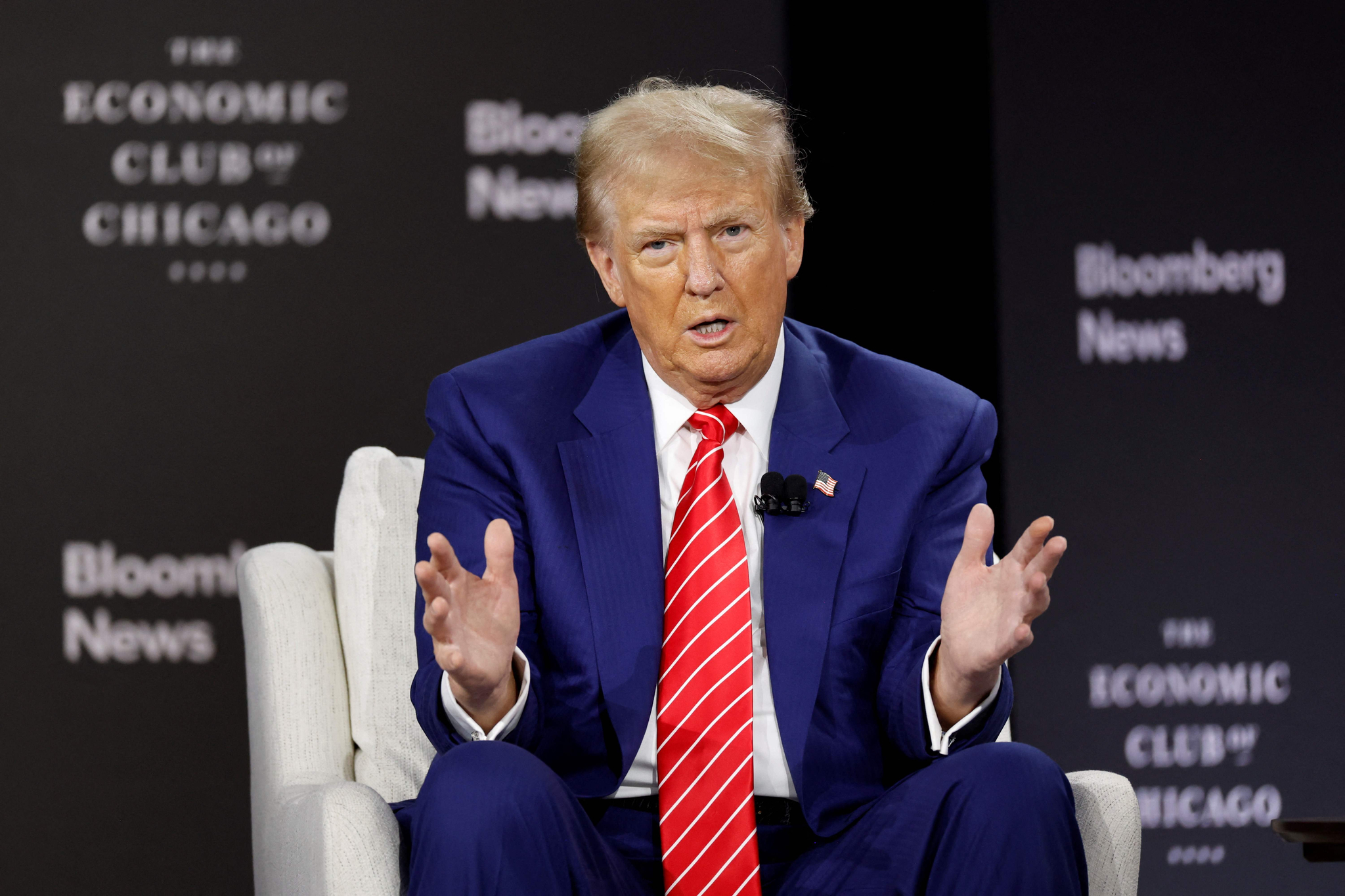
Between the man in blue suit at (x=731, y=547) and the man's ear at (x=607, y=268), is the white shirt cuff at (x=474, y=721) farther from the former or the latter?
the man's ear at (x=607, y=268)

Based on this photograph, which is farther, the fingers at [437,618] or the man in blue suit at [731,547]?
the man in blue suit at [731,547]

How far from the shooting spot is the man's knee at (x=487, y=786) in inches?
54.9

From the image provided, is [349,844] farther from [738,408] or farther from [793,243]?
[793,243]

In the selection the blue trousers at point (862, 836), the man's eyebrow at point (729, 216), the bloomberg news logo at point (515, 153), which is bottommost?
the blue trousers at point (862, 836)

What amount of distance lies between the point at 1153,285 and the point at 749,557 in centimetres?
184

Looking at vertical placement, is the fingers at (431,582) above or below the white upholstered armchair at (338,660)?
above

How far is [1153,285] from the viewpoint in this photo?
3.26 meters

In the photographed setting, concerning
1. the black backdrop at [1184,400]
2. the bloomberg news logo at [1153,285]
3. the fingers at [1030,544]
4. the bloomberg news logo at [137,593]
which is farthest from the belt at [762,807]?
the bloomberg news logo at [1153,285]

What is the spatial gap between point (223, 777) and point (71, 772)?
31cm

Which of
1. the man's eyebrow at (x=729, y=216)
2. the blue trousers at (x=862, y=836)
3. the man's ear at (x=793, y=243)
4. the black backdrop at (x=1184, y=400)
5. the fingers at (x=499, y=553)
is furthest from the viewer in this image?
the black backdrop at (x=1184, y=400)

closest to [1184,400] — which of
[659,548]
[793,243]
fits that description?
[793,243]

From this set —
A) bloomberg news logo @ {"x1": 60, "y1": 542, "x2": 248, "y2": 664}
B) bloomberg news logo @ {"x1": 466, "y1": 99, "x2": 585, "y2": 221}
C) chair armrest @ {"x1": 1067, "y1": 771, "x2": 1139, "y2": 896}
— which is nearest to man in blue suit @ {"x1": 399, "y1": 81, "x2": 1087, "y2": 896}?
chair armrest @ {"x1": 1067, "y1": 771, "x2": 1139, "y2": 896}

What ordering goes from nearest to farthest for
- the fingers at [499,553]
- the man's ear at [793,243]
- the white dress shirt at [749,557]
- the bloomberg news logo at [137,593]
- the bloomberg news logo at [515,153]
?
the fingers at [499,553]
the white dress shirt at [749,557]
the man's ear at [793,243]
the bloomberg news logo at [137,593]
the bloomberg news logo at [515,153]

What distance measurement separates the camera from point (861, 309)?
3197 millimetres
